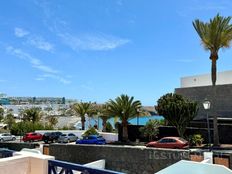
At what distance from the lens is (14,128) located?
5684cm

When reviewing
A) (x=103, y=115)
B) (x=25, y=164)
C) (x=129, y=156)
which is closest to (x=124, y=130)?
(x=103, y=115)

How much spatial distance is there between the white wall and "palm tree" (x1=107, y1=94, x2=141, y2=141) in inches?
427

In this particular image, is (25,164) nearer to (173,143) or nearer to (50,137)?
(173,143)

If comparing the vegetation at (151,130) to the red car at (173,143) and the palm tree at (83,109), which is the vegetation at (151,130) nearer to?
the red car at (173,143)

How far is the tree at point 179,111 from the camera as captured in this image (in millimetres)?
33156

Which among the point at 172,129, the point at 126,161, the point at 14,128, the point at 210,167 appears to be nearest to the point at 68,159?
the point at 126,161

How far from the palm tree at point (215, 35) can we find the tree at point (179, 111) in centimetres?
370

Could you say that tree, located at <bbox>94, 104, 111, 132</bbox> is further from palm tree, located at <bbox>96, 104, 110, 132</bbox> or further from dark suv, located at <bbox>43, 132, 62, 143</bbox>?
dark suv, located at <bbox>43, 132, 62, 143</bbox>

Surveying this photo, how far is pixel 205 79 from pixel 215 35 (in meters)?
16.1

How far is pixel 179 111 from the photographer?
109ft

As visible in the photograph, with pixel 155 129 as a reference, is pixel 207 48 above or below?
above

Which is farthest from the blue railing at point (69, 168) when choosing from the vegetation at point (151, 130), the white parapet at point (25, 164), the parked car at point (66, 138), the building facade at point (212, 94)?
the parked car at point (66, 138)

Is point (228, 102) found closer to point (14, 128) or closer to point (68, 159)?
point (68, 159)

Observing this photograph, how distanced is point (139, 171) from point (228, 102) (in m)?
22.9
